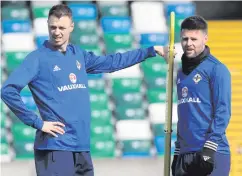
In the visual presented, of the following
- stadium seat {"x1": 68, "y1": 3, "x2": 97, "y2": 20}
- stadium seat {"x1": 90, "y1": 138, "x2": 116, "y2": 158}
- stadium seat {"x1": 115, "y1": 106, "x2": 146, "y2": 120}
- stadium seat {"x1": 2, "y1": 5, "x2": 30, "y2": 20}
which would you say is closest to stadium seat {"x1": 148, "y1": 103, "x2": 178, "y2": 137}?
stadium seat {"x1": 115, "y1": 106, "x2": 146, "y2": 120}

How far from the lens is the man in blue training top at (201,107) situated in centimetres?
645

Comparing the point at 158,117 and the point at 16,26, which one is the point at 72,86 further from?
the point at 16,26

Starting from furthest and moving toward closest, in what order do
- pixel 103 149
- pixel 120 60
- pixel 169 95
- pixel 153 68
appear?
pixel 153 68, pixel 103 149, pixel 120 60, pixel 169 95

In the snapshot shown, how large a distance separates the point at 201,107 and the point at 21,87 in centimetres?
122

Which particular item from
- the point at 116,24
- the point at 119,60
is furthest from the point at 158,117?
the point at 119,60

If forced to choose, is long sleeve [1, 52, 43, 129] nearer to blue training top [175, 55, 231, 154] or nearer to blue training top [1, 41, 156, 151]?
blue training top [1, 41, 156, 151]

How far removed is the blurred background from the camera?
10445mm

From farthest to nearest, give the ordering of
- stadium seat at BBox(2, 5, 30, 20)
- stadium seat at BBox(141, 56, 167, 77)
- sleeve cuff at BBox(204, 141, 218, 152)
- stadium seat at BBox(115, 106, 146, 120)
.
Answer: stadium seat at BBox(2, 5, 30, 20), stadium seat at BBox(141, 56, 167, 77), stadium seat at BBox(115, 106, 146, 120), sleeve cuff at BBox(204, 141, 218, 152)

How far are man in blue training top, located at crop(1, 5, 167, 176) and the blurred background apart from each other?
367 centimetres

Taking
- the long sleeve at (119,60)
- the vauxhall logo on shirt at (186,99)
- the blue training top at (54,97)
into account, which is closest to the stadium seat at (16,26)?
the long sleeve at (119,60)

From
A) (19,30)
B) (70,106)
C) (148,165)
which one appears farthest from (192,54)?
(19,30)

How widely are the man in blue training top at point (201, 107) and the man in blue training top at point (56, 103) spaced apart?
68 centimetres

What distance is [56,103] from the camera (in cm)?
656

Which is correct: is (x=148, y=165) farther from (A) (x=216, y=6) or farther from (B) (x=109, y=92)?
(A) (x=216, y=6)
